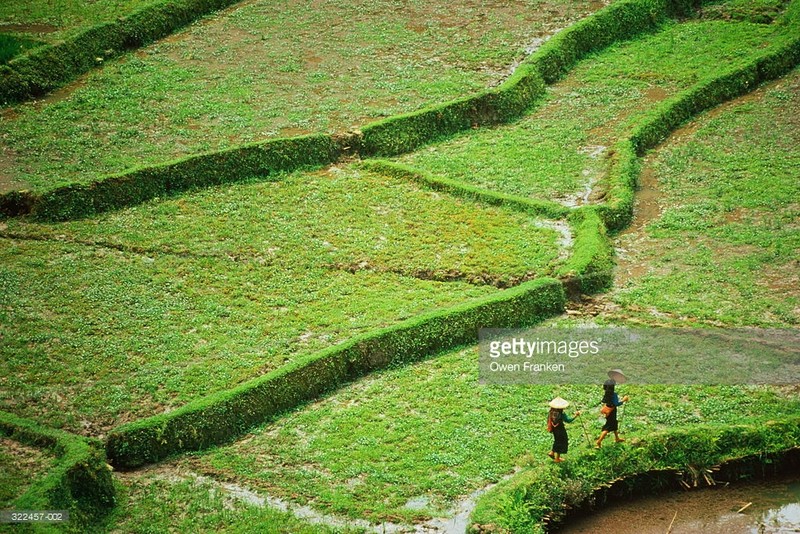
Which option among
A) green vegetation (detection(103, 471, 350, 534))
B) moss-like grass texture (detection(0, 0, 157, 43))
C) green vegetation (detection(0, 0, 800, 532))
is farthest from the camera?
moss-like grass texture (detection(0, 0, 157, 43))

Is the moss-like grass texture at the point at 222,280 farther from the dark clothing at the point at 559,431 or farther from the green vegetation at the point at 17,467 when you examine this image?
the dark clothing at the point at 559,431

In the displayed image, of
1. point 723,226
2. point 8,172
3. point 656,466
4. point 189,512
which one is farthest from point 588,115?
point 189,512

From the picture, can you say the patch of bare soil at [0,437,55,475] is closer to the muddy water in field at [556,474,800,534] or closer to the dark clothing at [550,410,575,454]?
the dark clothing at [550,410,575,454]

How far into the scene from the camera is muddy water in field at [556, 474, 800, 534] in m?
13.5

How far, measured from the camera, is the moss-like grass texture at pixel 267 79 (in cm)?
2192

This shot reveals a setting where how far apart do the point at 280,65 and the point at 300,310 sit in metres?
9.66

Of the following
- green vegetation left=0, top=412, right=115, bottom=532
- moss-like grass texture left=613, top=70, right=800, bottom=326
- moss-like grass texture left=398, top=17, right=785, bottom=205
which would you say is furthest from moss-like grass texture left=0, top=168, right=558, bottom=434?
moss-like grass texture left=613, top=70, right=800, bottom=326

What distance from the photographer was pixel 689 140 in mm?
22906

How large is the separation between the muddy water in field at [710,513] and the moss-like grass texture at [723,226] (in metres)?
3.53

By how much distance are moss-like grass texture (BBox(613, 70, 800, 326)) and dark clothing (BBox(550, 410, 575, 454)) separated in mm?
4016

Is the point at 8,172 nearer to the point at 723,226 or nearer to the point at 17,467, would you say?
the point at 17,467

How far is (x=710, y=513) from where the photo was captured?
1375 cm

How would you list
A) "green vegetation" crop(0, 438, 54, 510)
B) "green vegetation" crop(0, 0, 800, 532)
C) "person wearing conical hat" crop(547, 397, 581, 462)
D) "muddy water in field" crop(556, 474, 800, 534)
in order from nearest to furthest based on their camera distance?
"green vegetation" crop(0, 438, 54, 510) → "muddy water in field" crop(556, 474, 800, 534) → "person wearing conical hat" crop(547, 397, 581, 462) → "green vegetation" crop(0, 0, 800, 532)

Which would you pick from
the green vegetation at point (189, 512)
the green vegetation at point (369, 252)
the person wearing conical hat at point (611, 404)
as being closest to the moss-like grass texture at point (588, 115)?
the green vegetation at point (369, 252)
